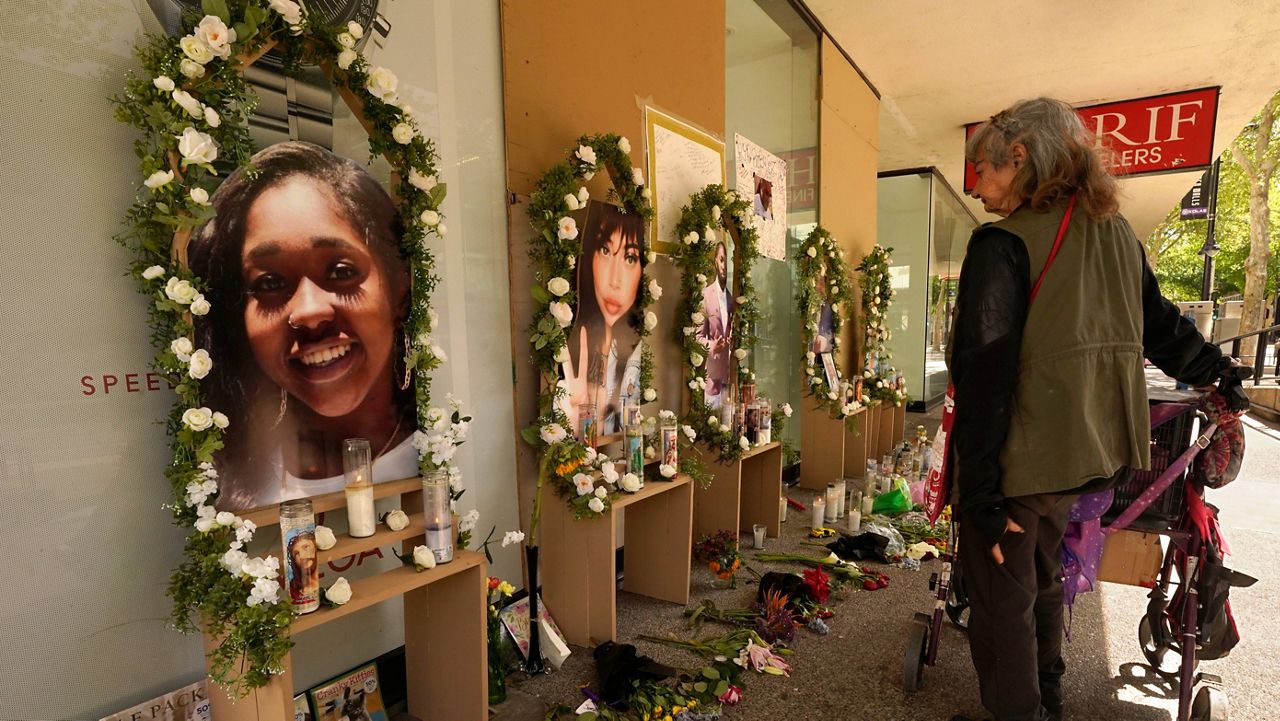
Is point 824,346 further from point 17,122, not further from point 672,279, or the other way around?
point 17,122

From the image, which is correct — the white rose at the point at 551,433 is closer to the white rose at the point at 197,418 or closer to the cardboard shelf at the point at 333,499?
the cardboard shelf at the point at 333,499

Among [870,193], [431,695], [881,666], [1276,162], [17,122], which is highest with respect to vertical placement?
[1276,162]

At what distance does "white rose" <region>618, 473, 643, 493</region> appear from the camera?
8.68ft

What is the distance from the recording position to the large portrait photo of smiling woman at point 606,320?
269 centimetres

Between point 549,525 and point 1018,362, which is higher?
point 1018,362

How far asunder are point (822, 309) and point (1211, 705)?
3506mm

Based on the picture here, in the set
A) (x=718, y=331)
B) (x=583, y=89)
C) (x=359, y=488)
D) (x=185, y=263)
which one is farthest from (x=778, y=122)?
(x=185, y=263)

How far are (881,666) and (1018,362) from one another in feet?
4.80

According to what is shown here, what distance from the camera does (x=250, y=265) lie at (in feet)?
5.44

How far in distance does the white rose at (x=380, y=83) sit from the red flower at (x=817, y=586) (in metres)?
2.72

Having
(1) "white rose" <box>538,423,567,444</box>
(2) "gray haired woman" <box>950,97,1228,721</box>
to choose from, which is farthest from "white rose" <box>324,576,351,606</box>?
(2) "gray haired woman" <box>950,97,1228,721</box>

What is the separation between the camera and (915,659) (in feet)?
7.50

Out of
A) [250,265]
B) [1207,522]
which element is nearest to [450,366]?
[250,265]

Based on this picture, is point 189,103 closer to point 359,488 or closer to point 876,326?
point 359,488
